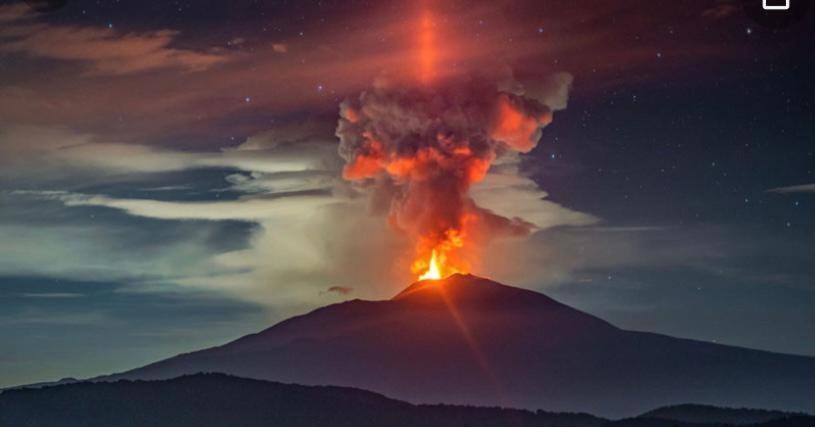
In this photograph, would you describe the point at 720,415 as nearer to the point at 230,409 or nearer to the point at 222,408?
the point at 230,409

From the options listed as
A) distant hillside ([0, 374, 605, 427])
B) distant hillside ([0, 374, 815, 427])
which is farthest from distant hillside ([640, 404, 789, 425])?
distant hillside ([0, 374, 605, 427])

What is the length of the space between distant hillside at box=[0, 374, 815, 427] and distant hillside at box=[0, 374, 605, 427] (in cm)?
12

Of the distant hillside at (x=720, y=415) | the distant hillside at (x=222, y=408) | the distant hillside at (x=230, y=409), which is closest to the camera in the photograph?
the distant hillside at (x=230, y=409)

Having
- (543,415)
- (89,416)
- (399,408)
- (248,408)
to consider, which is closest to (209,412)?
(248,408)

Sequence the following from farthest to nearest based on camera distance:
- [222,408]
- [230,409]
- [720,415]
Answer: [720,415] → [230,409] → [222,408]

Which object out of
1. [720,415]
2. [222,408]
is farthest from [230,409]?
[720,415]

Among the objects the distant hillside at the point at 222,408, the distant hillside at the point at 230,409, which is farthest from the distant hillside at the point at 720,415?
the distant hillside at the point at 222,408

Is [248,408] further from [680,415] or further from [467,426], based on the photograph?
[680,415]

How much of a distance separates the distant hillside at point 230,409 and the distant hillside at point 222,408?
0.12 meters

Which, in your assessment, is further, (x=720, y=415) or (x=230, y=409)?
(x=720, y=415)

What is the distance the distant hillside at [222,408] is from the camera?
456 ft

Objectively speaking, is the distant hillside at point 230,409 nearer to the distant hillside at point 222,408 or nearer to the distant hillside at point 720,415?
the distant hillside at point 222,408

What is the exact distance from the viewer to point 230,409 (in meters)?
147

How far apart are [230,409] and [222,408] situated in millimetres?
1045
